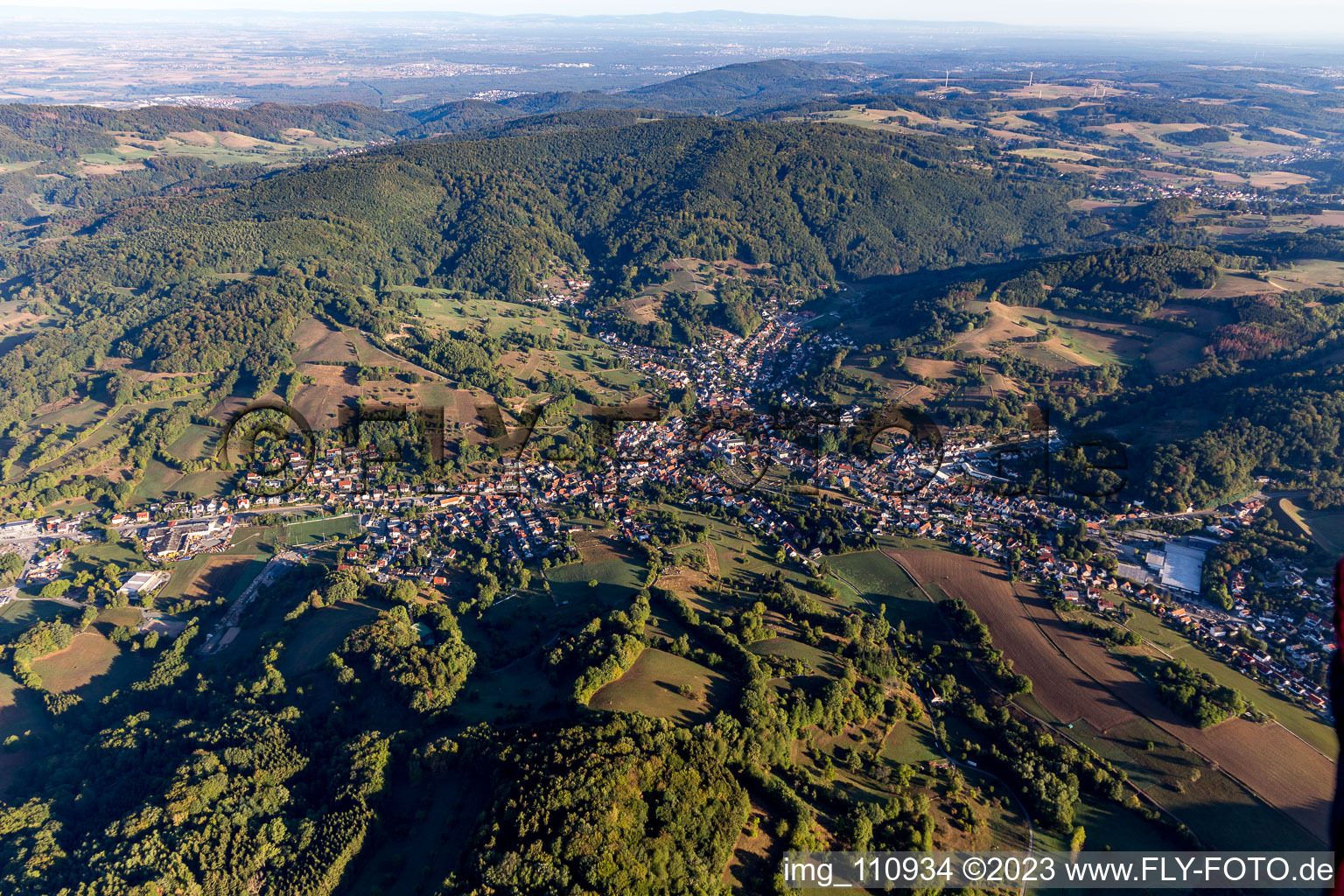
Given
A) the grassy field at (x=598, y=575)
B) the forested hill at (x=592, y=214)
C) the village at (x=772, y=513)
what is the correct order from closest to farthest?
the village at (x=772, y=513) → the grassy field at (x=598, y=575) → the forested hill at (x=592, y=214)

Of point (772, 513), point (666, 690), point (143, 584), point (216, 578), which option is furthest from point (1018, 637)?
point (143, 584)

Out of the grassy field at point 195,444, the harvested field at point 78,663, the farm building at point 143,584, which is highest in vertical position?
the grassy field at point 195,444

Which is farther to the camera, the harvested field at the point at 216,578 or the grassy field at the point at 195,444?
the grassy field at the point at 195,444

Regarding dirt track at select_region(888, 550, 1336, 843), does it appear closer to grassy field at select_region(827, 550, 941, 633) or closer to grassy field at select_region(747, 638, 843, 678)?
grassy field at select_region(827, 550, 941, 633)

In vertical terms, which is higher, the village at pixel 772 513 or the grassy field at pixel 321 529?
the village at pixel 772 513

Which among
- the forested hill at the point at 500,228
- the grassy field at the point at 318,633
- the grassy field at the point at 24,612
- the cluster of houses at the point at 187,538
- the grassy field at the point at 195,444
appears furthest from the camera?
the forested hill at the point at 500,228

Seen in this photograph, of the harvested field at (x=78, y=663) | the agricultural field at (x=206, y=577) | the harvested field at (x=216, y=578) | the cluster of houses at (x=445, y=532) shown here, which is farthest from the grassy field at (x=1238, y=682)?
the harvested field at (x=78, y=663)

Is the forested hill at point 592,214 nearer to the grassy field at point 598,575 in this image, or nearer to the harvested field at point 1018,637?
the grassy field at point 598,575
